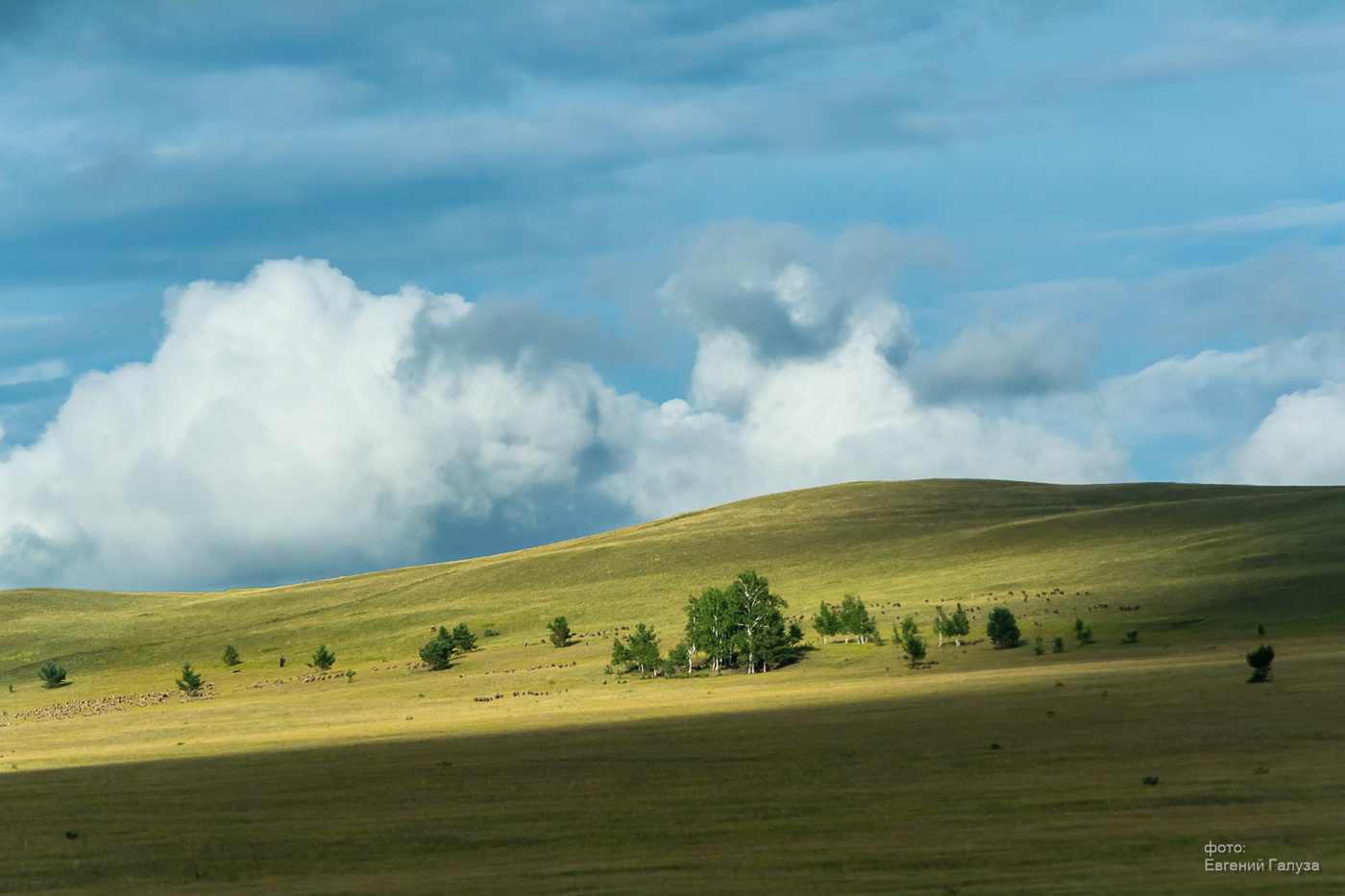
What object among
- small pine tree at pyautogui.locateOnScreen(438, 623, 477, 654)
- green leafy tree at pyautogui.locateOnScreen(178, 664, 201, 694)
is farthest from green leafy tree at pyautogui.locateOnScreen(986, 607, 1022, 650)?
green leafy tree at pyautogui.locateOnScreen(178, 664, 201, 694)

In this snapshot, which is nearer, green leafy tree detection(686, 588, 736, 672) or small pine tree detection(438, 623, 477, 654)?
green leafy tree detection(686, 588, 736, 672)

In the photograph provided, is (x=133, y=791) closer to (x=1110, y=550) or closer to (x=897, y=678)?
(x=897, y=678)

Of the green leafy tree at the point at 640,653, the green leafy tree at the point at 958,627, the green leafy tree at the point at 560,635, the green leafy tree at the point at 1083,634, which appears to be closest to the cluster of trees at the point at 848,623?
the green leafy tree at the point at 958,627

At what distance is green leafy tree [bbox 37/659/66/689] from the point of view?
347 feet

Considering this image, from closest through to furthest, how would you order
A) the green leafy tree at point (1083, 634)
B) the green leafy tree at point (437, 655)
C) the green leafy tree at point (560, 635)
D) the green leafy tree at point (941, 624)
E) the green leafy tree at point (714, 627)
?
1. the green leafy tree at point (1083, 634)
2. the green leafy tree at point (941, 624)
3. the green leafy tree at point (714, 627)
4. the green leafy tree at point (437, 655)
5. the green leafy tree at point (560, 635)

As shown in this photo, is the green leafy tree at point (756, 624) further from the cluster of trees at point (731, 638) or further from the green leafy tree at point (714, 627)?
the green leafy tree at point (714, 627)

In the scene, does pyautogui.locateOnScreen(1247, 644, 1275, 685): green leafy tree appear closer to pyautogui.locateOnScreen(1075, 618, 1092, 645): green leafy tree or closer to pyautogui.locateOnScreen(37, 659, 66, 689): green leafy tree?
pyautogui.locateOnScreen(1075, 618, 1092, 645): green leafy tree

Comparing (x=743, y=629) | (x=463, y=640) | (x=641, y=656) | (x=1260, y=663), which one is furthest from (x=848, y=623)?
(x=1260, y=663)

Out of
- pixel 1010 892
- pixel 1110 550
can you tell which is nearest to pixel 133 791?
pixel 1010 892

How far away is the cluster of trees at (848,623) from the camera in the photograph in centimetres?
8412

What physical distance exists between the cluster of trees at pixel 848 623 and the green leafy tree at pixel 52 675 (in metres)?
68.2

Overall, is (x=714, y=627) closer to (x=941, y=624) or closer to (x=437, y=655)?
(x=941, y=624)

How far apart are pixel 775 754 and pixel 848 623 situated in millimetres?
49577

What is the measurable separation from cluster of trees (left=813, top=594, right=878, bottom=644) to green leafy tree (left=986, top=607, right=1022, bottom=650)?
10204 mm
